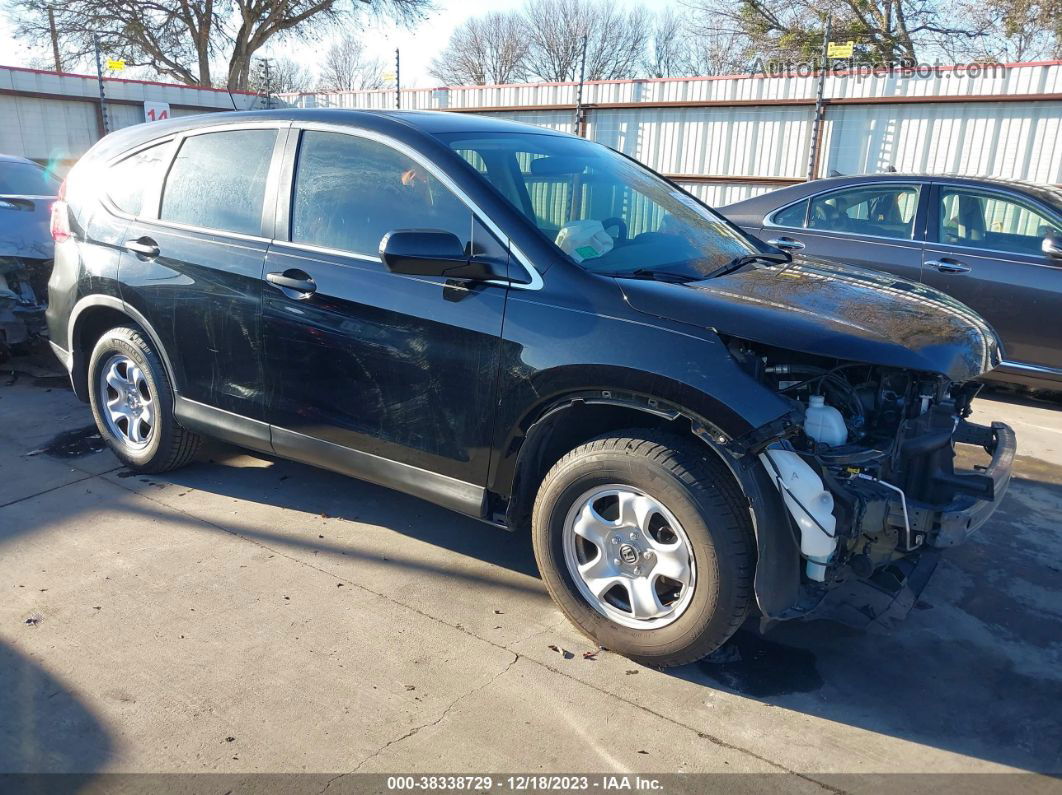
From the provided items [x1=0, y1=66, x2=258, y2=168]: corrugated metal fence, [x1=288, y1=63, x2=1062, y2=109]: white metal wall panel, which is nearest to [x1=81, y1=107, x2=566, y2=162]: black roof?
[x1=288, y1=63, x2=1062, y2=109]: white metal wall panel

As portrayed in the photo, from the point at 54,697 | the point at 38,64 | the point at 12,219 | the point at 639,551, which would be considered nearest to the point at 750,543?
the point at 639,551

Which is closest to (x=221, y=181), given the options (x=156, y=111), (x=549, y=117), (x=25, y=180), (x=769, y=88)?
(x=25, y=180)

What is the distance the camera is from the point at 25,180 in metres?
7.39

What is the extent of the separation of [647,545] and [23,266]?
5.81 metres

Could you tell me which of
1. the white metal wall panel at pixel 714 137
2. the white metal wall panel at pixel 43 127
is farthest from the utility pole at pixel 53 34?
the white metal wall panel at pixel 714 137

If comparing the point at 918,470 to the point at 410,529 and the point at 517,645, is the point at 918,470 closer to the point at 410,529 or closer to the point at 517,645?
the point at 517,645

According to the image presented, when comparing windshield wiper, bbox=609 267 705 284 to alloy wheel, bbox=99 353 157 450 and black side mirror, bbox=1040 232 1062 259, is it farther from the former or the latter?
black side mirror, bbox=1040 232 1062 259

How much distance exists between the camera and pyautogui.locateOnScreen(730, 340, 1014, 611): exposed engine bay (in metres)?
2.62

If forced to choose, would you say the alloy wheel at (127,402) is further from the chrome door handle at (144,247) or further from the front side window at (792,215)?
the front side window at (792,215)

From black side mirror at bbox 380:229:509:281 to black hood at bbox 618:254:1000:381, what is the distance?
55 centimetres

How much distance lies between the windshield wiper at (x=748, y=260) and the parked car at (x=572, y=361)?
0.02 metres

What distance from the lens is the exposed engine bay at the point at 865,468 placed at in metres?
2.62

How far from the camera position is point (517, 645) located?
3.10m

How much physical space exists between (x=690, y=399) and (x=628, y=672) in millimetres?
1042
